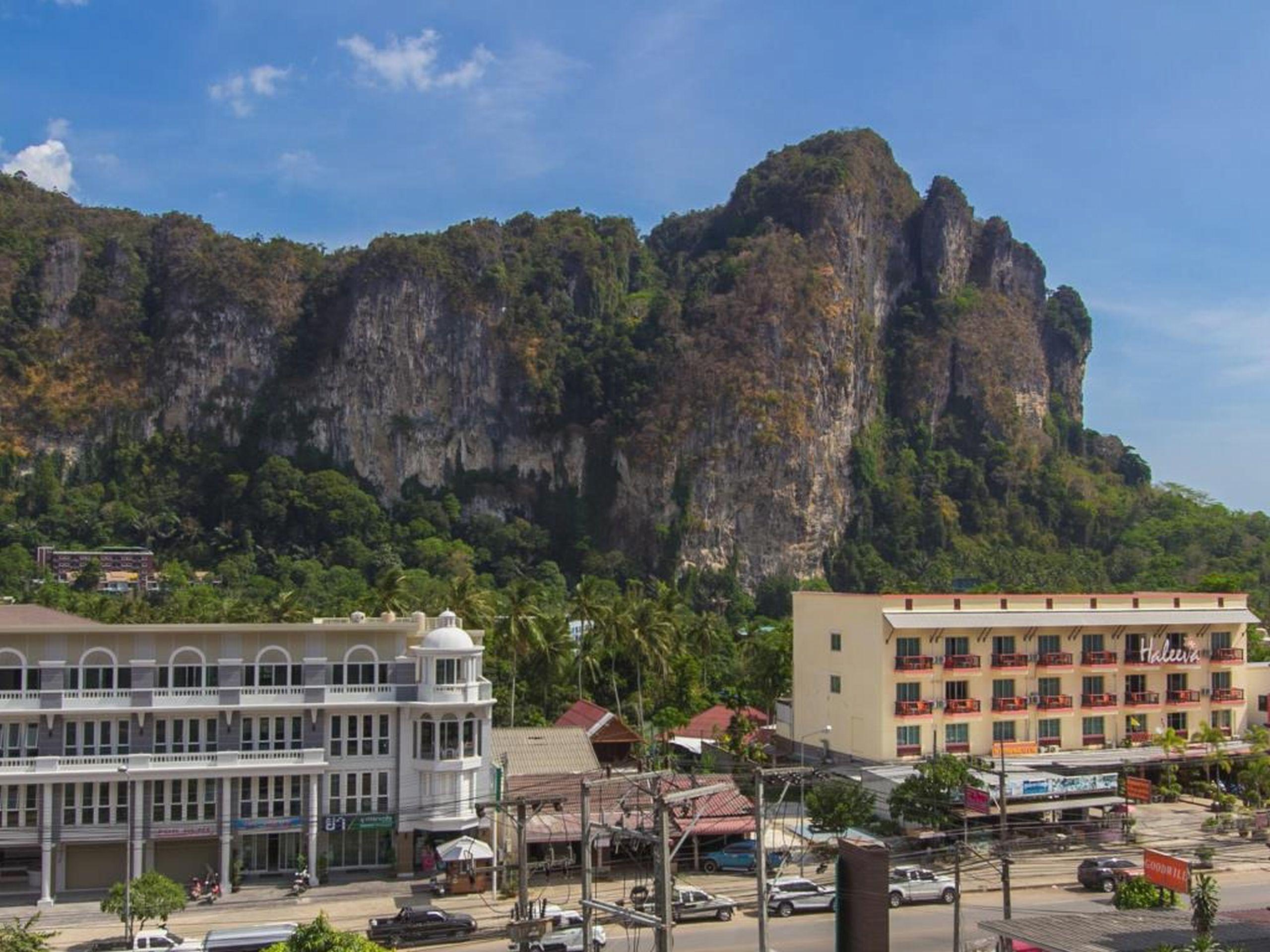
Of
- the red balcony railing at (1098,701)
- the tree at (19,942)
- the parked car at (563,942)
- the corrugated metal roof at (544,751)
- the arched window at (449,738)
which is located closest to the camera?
the tree at (19,942)

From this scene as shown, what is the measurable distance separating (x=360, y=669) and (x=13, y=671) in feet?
33.1

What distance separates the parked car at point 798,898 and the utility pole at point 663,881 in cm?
1481

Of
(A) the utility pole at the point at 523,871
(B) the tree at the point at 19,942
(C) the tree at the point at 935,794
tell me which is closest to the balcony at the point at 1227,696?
(C) the tree at the point at 935,794

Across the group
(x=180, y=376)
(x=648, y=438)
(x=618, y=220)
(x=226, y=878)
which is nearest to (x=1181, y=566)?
(x=648, y=438)

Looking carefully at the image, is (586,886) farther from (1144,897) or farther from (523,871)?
(1144,897)

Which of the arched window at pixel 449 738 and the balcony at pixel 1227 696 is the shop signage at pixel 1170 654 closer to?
the balcony at pixel 1227 696

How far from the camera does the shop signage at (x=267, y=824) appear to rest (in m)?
41.3

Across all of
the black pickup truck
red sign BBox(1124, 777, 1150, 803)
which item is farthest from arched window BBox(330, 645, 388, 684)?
red sign BBox(1124, 777, 1150, 803)

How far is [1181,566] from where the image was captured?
490 feet

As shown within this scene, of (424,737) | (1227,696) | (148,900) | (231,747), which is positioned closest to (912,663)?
(1227,696)

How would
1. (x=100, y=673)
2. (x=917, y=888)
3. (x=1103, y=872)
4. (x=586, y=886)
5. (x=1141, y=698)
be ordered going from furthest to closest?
(x=1141, y=698) < (x=100, y=673) < (x=1103, y=872) < (x=917, y=888) < (x=586, y=886)

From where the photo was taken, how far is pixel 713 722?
223 feet

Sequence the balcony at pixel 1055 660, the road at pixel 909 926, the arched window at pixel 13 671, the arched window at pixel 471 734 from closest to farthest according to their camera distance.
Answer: the road at pixel 909 926 < the arched window at pixel 13 671 < the arched window at pixel 471 734 < the balcony at pixel 1055 660

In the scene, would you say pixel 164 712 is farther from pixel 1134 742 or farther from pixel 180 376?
pixel 180 376
